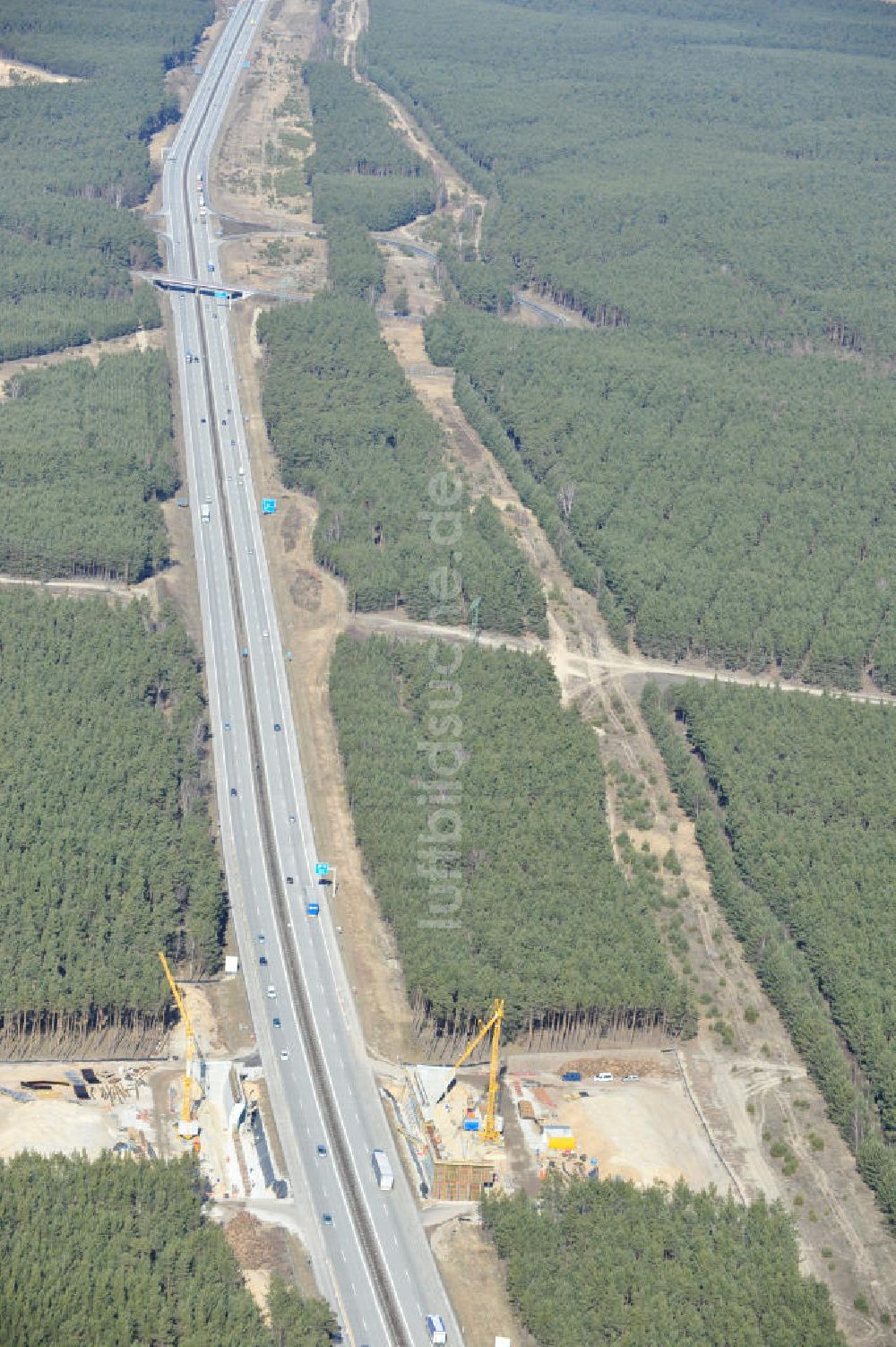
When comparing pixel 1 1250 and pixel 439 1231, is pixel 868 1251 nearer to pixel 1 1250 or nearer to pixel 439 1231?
pixel 439 1231

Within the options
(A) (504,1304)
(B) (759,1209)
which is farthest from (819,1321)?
(A) (504,1304)

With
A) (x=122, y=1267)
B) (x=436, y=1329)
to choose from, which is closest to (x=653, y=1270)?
(x=436, y=1329)

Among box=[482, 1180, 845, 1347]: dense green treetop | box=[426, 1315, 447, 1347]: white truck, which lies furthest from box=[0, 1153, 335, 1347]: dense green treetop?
box=[482, 1180, 845, 1347]: dense green treetop

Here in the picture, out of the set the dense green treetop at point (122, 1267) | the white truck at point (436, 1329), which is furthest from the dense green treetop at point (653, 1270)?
the dense green treetop at point (122, 1267)

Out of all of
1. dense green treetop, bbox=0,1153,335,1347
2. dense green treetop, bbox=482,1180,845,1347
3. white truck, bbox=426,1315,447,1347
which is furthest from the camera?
white truck, bbox=426,1315,447,1347

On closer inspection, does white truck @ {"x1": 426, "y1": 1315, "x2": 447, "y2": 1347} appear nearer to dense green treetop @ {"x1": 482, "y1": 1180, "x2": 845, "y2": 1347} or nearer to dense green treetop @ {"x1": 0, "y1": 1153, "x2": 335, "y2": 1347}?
dense green treetop @ {"x1": 482, "y1": 1180, "x2": 845, "y2": 1347}
